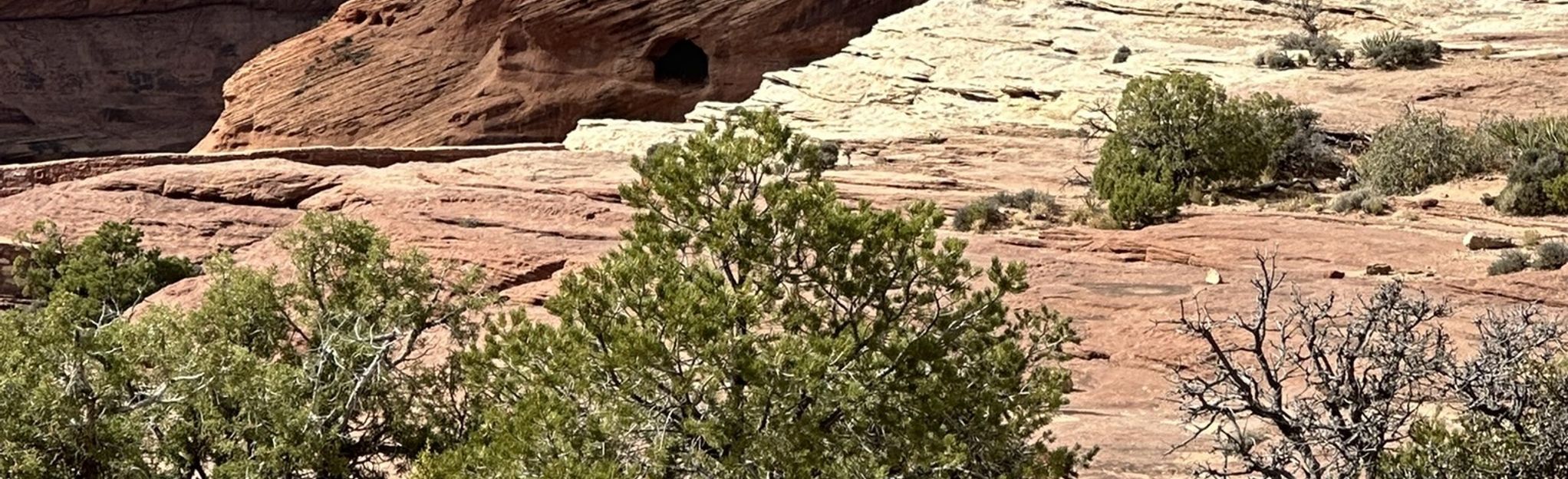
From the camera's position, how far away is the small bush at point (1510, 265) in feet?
52.1

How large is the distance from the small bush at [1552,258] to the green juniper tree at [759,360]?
716 cm

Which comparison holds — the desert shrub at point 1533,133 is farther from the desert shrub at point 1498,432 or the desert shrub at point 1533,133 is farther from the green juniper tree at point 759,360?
the green juniper tree at point 759,360

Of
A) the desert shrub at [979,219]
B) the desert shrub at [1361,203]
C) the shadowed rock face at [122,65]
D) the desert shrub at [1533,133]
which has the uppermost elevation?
the desert shrub at [1533,133]

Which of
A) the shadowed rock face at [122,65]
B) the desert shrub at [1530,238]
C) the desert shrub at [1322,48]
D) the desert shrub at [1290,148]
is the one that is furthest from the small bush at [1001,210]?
the shadowed rock face at [122,65]

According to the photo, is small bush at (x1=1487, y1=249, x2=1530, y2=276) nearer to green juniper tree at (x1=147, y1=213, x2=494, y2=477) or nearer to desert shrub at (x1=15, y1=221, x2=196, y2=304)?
green juniper tree at (x1=147, y1=213, x2=494, y2=477)

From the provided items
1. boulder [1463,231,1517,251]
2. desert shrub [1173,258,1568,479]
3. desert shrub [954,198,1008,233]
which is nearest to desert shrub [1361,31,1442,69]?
desert shrub [954,198,1008,233]

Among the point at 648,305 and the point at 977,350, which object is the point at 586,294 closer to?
the point at 648,305

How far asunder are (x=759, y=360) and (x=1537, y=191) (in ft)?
43.0

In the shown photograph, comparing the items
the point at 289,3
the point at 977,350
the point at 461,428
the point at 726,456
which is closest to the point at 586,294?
the point at 726,456

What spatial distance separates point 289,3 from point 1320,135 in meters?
35.8

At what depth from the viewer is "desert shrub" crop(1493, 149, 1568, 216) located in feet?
61.9

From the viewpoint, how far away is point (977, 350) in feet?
36.5

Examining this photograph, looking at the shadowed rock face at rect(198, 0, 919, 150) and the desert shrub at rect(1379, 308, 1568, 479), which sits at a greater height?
the desert shrub at rect(1379, 308, 1568, 479)

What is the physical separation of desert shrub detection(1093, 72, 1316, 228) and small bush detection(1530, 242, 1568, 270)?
222 inches
